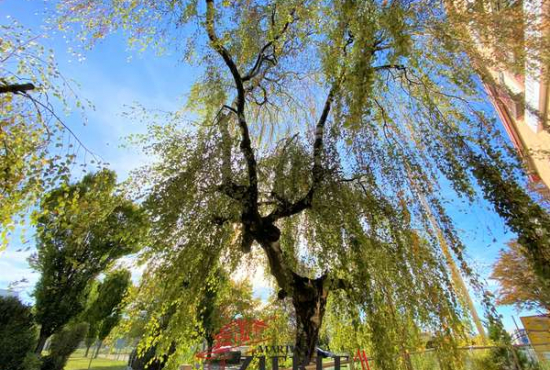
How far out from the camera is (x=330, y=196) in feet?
10.0

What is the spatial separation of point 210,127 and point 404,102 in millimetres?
2729

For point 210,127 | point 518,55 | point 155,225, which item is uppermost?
point 210,127

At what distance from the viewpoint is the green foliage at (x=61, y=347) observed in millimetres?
8234

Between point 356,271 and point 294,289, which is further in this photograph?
point 294,289

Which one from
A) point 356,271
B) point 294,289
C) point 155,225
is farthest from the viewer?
point 294,289

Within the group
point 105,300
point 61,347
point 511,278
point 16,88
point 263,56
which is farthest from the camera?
point 105,300

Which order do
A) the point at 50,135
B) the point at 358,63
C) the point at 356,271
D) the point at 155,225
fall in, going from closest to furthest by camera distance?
1. the point at 358,63
2. the point at 50,135
3. the point at 356,271
4. the point at 155,225

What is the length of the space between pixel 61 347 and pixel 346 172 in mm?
11061

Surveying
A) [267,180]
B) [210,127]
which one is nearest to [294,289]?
[267,180]

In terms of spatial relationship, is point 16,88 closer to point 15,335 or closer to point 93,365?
point 15,335

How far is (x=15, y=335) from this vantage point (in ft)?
17.7

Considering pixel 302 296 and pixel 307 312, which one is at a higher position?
pixel 302 296

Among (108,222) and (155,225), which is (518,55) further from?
(108,222)

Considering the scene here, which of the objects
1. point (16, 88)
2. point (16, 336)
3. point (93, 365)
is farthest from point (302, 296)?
point (93, 365)
